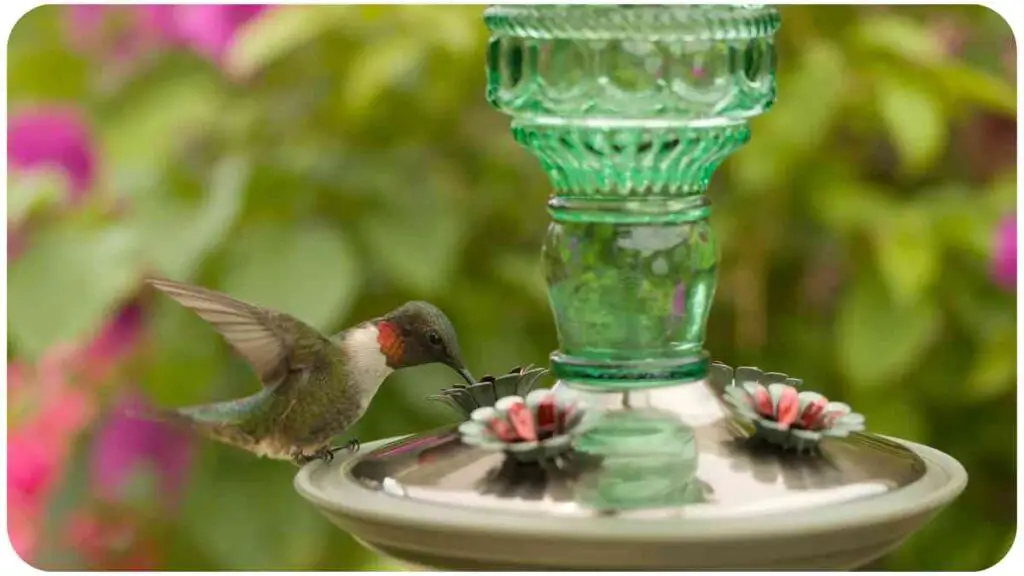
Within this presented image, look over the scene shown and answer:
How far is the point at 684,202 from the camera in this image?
3.87 ft

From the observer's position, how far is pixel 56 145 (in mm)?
2305

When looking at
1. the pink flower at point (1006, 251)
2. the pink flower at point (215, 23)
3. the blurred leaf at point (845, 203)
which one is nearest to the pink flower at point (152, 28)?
the pink flower at point (215, 23)

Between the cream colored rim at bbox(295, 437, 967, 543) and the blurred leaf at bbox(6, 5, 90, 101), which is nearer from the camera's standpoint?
the cream colored rim at bbox(295, 437, 967, 543)

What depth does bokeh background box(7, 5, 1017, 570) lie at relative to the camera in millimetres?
2107

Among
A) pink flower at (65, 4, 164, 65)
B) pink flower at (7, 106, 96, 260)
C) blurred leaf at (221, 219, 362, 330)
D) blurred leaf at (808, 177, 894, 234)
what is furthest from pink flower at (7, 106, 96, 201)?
blurred leaf at (808, 177, 894, 234)

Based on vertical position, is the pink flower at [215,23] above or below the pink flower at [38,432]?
above

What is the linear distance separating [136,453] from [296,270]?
1.50 ft

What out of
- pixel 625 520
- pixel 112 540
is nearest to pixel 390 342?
pixel 625 520

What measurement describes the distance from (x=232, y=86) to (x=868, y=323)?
3.15 feet

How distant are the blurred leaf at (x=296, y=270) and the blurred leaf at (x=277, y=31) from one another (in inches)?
8.9

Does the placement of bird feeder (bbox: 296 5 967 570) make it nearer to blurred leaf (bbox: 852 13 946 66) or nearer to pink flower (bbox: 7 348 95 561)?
blurred leaf (bbox: 852 13 946 66)

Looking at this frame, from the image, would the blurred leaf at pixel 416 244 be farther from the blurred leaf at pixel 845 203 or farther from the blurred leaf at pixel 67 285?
the blurred leaf at pixel 845 203

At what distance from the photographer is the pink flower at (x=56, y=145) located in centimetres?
230

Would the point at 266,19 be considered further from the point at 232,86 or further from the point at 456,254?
the point at 456,254
